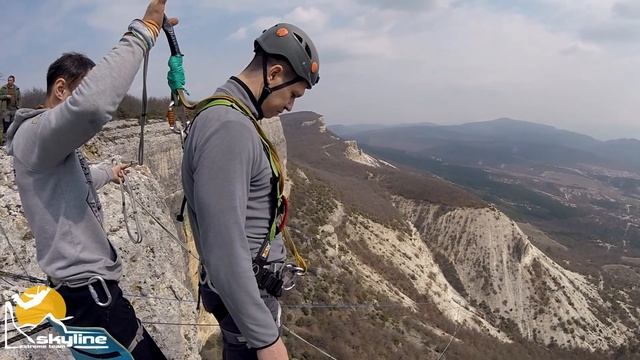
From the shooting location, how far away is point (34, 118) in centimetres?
264

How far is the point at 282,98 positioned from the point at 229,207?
87 cm

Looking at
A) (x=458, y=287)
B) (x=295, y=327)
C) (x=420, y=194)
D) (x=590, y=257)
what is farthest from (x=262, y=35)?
(x=590, y=257)

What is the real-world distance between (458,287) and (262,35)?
61385 mm

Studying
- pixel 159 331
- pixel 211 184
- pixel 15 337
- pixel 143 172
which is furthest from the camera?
pixel 143 172

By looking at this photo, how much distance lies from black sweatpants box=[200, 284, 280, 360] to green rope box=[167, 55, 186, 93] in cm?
135

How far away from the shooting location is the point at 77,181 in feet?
9.62

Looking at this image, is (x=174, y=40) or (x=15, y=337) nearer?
(x=174, y=40)

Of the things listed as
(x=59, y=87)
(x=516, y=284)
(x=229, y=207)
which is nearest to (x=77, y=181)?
(x=59, y=87)

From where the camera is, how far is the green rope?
9.69 feet

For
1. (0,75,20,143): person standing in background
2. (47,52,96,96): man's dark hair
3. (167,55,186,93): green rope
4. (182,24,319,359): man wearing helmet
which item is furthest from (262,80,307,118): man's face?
(0,75,20,143): person standing in background

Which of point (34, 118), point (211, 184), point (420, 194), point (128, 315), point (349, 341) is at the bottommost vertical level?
point (349, 341)

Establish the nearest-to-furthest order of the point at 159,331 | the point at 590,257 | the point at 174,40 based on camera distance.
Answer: the point at 174,40 < the point at 159,331 < the point at 590,257

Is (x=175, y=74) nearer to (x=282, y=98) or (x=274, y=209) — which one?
(x=282, y=98)

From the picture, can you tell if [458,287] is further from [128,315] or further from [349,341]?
[128,315]
